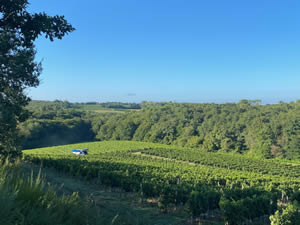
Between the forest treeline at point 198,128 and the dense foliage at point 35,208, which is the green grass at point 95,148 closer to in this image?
the forest treeline at point 198,128

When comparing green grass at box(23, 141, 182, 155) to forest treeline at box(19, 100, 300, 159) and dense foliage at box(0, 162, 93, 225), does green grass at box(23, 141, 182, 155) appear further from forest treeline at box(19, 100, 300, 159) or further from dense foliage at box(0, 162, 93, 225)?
dense foliage at box(0, 162, 93, 225)

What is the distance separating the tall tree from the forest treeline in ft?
156

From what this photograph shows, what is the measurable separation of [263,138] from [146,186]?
55.1m

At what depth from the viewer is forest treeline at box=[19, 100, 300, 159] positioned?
6094 cm

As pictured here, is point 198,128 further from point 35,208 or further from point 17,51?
point 35,208

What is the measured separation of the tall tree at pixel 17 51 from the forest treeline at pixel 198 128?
47.5 meters

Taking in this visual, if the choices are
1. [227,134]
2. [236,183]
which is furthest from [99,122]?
[236,183]

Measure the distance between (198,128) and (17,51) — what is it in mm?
78336

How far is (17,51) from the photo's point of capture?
8.58 m

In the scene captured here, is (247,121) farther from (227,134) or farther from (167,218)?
(167,218)

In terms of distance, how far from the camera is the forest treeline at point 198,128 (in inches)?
2399

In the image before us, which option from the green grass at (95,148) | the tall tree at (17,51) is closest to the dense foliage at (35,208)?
the tall tree at (17,51)

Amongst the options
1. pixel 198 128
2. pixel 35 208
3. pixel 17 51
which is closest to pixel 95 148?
pixel 198 128

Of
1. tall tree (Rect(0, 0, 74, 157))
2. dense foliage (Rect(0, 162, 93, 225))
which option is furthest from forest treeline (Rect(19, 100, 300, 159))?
dense foliage (Rect(0, 162, 93, 225))
